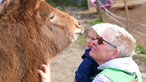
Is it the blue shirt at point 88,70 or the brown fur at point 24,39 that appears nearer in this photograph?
the brown fur at point 24,39

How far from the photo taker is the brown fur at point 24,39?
2678mm

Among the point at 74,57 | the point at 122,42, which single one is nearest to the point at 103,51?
the point at 122,42

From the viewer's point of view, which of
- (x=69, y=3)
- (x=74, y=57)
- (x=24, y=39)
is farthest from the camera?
(x=69, y=3)

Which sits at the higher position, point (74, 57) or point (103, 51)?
point (103, 51)

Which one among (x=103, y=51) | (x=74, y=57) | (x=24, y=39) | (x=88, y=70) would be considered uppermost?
(x=24, y=39)

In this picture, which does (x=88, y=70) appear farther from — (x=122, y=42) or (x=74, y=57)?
(x=74, y=57)

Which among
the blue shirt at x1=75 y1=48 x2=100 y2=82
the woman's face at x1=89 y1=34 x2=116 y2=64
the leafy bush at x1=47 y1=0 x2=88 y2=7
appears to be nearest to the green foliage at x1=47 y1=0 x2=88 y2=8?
the leafy bush at x1=47 y1=0 x2=88 y2=7

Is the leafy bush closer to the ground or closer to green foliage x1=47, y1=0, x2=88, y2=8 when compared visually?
green foliage x1=47, y1=0, x2=88, y2=8

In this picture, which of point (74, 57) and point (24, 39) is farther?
point (74, 57)

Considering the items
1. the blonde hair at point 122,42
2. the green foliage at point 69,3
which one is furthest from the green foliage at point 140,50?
the blonde hair at point 122,42

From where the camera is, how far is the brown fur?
268cm

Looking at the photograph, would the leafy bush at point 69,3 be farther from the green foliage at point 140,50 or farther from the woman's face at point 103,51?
the woman's face at point 103,51

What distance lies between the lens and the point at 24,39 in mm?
2746

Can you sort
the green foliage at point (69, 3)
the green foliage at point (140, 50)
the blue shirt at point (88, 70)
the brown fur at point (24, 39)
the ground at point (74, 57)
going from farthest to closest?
the green foliage at point (69, 3)
the green foliage at point (140, 50)
the ground at point (74, 57)
the blue shirt at point (88, 70)
the brown fur at point (24, 39)
